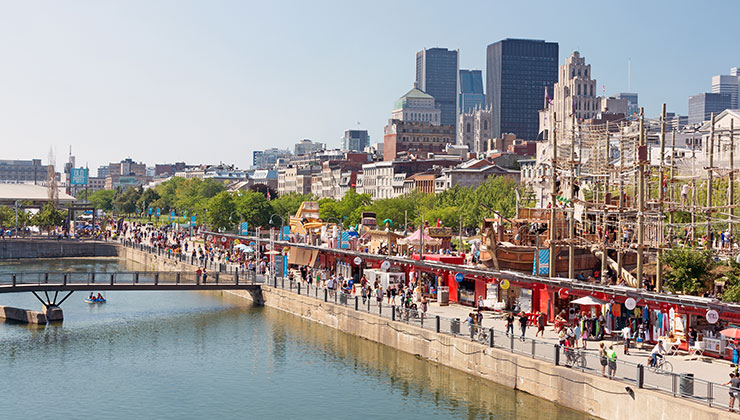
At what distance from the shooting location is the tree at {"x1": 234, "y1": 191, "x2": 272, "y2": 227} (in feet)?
449

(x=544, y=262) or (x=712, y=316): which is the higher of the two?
(x=544, y=262)

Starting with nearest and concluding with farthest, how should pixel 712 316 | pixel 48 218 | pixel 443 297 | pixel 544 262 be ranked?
pixel 712 316, pixel 544 262, pixel 443 297, pixel 48 218

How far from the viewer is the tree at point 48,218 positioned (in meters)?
143

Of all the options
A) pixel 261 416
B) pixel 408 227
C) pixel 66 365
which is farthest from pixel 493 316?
pixel 408 227

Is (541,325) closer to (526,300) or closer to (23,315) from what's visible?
(526,300)

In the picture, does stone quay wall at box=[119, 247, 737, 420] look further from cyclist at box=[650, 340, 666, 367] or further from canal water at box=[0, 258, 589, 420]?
cyclist at box=[650, 340, 666, 367]

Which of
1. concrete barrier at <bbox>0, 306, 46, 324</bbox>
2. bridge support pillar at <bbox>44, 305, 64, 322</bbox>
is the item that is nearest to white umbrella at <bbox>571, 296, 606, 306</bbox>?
bridge support pillar at <bbox>44, 305, 64, 322</bbox>

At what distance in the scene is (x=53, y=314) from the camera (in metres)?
60.1

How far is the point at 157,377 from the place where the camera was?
45.2 meters

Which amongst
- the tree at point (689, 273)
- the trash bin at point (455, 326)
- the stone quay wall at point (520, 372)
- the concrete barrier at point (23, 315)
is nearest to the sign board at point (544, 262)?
the tree at point (689, 273)

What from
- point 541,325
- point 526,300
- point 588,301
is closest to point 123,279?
point 526,300

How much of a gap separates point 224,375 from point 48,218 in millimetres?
106541

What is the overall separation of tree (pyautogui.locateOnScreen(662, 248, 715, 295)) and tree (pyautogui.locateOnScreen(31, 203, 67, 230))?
386ft

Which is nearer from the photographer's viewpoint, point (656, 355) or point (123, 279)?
point (656, 355)
